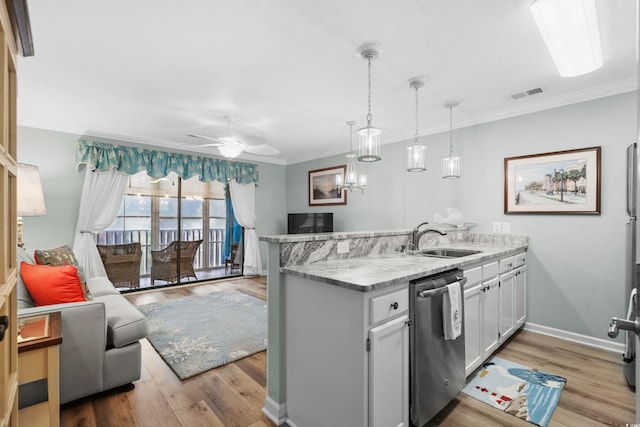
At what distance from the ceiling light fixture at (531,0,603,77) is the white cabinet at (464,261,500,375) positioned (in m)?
1.62

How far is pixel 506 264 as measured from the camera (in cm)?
279

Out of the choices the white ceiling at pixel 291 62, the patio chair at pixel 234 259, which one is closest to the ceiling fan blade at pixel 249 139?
the white ceiling at pixel 291 62

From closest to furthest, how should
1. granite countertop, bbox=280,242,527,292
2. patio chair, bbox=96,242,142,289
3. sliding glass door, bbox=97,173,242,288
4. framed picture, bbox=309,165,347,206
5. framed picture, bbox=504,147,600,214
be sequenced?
granite countertop, bbox=280,242,527,292 < framed picture, bbox=504,147,600,214 < patio chair, bbox=96,242,142,289 < sliding glass door, bbox=97,173,242,288 < framed picture, bbox=309,165,347,206

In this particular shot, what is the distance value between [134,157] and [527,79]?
5134 mm

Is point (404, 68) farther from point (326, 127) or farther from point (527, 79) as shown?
point (326, 127)

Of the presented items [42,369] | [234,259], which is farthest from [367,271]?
[234,259]

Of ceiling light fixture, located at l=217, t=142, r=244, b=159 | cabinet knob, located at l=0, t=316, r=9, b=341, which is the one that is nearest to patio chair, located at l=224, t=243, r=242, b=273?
ceiling light fixture, located at l=217, t=142, r=244, b=159

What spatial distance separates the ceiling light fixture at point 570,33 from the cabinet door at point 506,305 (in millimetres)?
1766

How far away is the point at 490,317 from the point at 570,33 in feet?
6.87

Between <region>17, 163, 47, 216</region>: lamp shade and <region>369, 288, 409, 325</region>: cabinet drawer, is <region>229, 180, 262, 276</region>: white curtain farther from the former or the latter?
<region>369, 288, 409, 325</region>: cabinet drawer

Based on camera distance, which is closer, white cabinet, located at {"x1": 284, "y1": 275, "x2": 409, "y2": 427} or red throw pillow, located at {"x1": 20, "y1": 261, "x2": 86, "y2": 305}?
white cabinet, located at {"x1": 284, "y1": 275, "x2": 409, "y2": 427}

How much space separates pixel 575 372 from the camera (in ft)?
7.82

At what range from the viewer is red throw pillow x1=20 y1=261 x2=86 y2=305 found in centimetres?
206

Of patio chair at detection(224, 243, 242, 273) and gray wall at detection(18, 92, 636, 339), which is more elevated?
gray wall at detection(18, 92, 636, 339)
